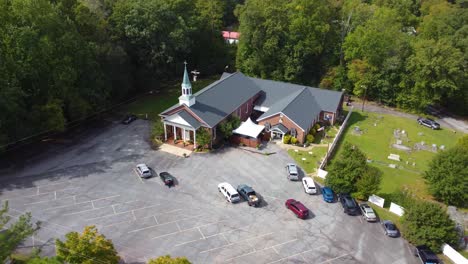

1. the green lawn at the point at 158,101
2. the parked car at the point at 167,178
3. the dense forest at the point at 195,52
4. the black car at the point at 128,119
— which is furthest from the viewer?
the green lawn at the point at 158,101

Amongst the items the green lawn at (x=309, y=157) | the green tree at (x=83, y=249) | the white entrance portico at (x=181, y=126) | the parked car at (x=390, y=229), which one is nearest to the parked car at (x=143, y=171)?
the white entrance portico at (x=181, y=126)

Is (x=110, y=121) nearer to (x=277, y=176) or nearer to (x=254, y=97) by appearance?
(x=254, y=97)

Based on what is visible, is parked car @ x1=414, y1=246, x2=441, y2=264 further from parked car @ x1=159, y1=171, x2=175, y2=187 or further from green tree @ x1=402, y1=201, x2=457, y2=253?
parked car @ x1=159, y1=171, x2=175, y2=187

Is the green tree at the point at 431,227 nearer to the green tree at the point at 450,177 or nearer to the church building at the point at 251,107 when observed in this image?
the green tree at the point at 450,177

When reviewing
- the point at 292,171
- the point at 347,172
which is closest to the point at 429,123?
the point at 347,172

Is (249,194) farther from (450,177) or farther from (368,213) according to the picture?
(450,177)

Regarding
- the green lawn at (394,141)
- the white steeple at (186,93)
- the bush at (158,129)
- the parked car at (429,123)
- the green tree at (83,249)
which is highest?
the white steeple at (186,93)
